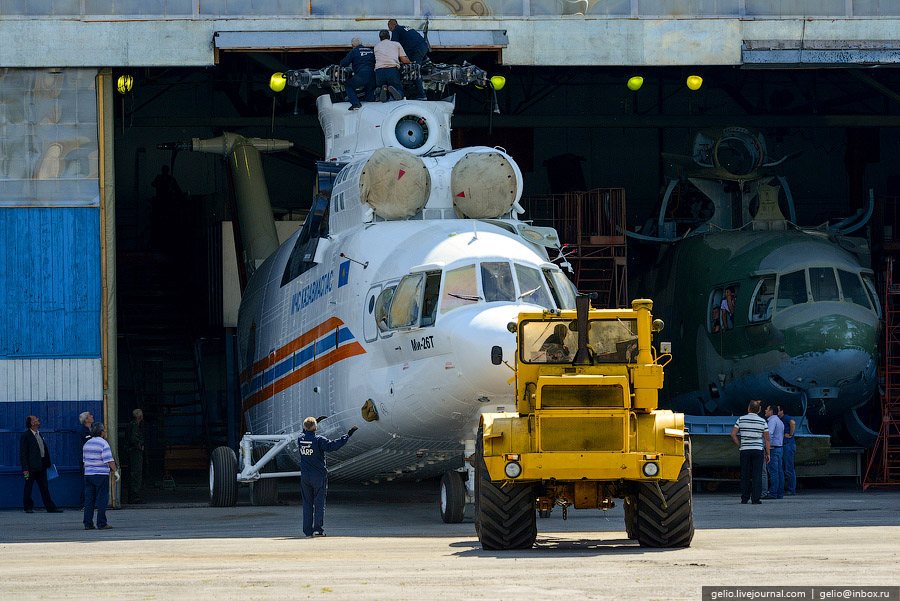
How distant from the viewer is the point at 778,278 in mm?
26047

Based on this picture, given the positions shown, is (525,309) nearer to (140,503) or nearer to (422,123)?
(422,123)

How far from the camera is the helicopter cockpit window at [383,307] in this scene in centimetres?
1809

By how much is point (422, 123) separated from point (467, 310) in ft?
19.7

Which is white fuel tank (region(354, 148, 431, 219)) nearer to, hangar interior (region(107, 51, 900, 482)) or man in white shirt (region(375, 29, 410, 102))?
man in white shirt (region(375, 29, 410, 102))

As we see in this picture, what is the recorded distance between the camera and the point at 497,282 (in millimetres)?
17062

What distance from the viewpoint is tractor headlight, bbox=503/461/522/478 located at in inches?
524

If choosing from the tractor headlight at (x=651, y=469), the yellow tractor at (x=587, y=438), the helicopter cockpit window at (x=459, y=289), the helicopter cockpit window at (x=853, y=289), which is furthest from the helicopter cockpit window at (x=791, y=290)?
the tractor headlight at (x=651, y=469)

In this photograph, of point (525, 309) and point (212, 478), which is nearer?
point (525, 309)

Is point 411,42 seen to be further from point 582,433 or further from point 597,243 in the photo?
point 582,433

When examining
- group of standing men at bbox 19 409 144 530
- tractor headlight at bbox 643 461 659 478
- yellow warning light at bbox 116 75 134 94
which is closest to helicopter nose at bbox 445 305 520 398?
tractor headlight at bbox 643 461 659 478

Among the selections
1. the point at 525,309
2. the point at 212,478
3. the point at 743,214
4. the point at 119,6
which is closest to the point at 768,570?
the point at 525,309

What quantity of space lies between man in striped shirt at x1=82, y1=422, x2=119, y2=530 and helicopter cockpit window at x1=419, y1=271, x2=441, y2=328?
4969 millimetres

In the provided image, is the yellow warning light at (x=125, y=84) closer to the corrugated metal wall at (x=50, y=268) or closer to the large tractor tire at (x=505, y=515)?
the corrugated metal wall at (x=50, y=268)

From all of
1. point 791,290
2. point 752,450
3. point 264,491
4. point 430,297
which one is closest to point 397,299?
point 430,297
